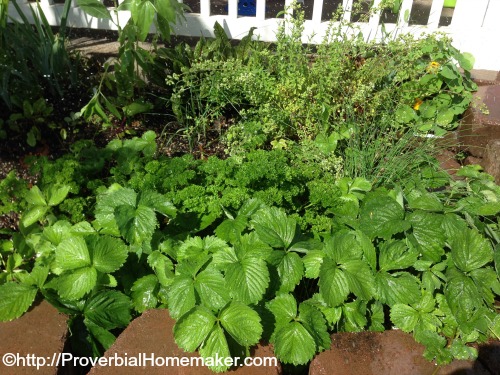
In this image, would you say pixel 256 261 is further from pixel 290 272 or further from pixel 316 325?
pixel 316 325

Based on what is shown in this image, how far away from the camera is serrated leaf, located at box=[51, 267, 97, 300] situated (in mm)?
1790

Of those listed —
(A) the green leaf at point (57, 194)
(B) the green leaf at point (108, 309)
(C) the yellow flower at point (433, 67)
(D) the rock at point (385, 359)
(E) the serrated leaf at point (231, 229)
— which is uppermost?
(C) the yellow flower at point (433, 67)

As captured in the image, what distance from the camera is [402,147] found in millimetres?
2602

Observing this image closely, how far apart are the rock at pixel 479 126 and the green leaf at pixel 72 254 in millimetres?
2329

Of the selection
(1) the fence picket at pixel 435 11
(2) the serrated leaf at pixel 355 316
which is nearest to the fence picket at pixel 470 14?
(1) the fence picket at pixel 435 11

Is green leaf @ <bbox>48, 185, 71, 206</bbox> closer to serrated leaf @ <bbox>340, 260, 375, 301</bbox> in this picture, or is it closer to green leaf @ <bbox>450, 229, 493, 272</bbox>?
serrated leaf @ <bbox>340, 260, 375, 301</bbox>

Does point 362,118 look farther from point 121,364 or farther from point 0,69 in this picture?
point 0,69

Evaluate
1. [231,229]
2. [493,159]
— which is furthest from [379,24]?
[231,229]

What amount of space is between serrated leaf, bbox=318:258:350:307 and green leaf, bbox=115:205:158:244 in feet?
2.18

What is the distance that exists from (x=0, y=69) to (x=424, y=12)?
3.88m

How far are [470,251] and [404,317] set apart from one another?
37 centimetres

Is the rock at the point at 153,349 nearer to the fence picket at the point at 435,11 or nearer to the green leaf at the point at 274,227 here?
the green leaf at the point at 274,227

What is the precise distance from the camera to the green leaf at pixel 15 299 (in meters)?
1.85

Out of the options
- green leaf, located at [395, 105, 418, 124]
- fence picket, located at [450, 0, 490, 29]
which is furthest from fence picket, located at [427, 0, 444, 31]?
green leaf, located at [395, 105, 418, 124]
